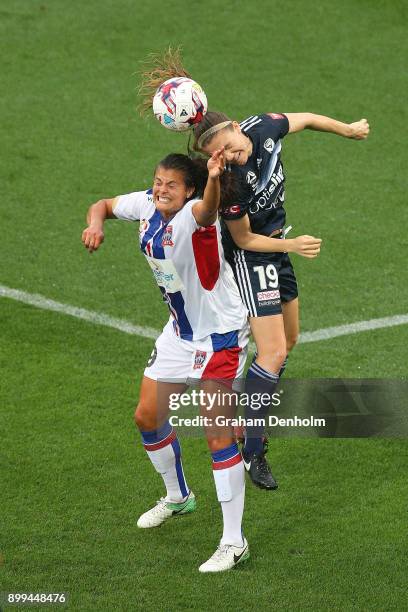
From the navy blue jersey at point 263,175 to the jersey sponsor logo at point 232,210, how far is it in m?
0.17

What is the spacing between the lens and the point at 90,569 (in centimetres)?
670

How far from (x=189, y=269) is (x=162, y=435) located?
1017mm

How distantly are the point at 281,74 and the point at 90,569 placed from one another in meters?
8.26

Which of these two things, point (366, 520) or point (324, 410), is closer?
point (366, 520)

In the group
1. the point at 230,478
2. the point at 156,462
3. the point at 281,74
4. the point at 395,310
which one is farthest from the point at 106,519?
the point at 281,74

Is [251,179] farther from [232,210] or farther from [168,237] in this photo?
[168,237]

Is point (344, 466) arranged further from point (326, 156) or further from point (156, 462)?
point (326, 156)

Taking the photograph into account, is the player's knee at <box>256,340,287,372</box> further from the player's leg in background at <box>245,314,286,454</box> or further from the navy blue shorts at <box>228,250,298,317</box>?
the navy blue shorts at <box>228,250,298,317</box>

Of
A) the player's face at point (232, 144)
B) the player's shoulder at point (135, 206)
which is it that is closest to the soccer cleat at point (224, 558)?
the player's shoulder at point (135, 206)

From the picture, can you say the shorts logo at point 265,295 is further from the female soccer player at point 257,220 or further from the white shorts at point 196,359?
the white shorts at point 196,359

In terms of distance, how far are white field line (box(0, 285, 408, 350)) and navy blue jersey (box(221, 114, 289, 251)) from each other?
229 centimetres

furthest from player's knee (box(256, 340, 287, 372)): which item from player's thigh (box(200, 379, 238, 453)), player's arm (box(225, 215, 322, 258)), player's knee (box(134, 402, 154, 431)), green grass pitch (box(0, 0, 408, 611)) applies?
green grass pitch (box(0, 0, 408, 611))

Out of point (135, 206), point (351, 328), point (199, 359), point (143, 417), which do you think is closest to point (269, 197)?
point (135, 206)

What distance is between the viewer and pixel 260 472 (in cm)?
733
